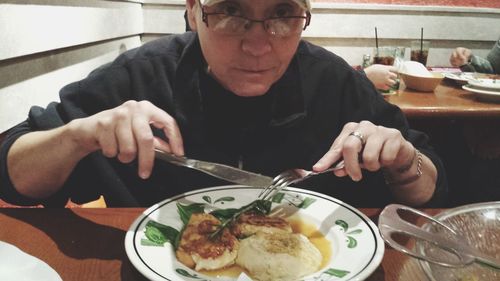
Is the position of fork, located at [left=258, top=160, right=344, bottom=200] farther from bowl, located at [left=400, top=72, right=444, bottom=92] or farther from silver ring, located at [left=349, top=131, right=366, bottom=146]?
bowl, located at [left=400, top=72, right=444, bottom=92]

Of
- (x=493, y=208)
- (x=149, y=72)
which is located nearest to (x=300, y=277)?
(x=493, y=208)

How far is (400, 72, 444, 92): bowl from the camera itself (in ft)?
7.75

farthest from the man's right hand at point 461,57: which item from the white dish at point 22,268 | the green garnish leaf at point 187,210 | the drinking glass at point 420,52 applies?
the white dish at point 22,268

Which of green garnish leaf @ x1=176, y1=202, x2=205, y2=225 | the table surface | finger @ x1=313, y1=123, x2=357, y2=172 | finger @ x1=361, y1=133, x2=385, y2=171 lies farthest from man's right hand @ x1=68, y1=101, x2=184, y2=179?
the table surface

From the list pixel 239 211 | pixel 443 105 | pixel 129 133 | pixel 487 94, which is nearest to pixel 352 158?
pixel 239 211

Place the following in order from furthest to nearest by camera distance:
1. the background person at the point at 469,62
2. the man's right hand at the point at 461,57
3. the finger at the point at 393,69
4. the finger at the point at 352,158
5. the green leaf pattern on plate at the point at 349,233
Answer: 1. the man's right hand at the point at 461,57
2. the background person at the point at 469,62
3. the finger at the point at 393,69
4. the finger at the point at 352,158
5. the green leaf pattern on plate at the point at 349,233

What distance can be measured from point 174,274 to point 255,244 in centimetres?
20

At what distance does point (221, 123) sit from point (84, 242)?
563 mm

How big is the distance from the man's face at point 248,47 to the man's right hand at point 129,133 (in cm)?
27

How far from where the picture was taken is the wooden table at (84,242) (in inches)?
32.6

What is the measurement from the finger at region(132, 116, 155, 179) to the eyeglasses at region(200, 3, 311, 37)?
34cm

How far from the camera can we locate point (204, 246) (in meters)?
0.87

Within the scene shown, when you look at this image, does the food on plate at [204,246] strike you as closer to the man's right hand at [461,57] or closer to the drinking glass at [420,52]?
the drinking glass at [420,52]

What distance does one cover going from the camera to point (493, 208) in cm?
88
